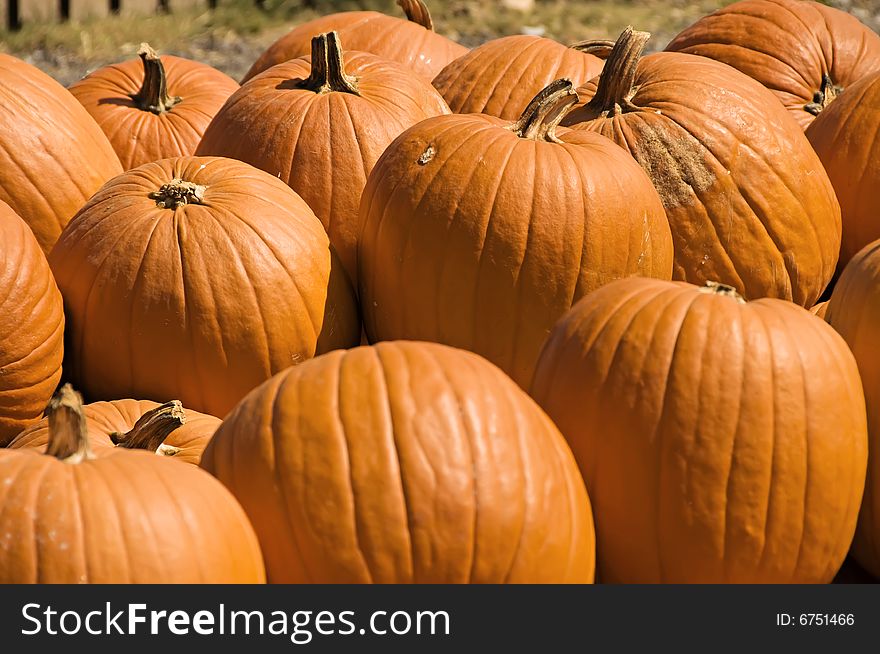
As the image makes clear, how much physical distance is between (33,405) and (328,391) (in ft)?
3.77

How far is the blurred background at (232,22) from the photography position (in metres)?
7.81

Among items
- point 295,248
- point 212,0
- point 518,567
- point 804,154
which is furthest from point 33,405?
point 212,0

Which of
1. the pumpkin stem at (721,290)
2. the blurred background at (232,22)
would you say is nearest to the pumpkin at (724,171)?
the pumpkin stem at (721,290)

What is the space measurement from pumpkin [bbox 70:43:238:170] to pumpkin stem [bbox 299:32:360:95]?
688 mm

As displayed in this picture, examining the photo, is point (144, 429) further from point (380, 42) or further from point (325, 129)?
point (380, 42)

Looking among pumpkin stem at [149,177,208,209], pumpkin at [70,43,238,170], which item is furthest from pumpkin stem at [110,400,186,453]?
pumpkin at [70,43,238,170]

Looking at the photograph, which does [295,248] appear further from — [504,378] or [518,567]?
[518,567]

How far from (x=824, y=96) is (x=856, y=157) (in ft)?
1.99

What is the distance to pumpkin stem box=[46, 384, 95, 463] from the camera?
6.04 ft

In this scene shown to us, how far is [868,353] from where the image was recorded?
7.86ft

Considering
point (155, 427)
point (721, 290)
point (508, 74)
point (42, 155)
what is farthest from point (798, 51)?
point (155, 427)

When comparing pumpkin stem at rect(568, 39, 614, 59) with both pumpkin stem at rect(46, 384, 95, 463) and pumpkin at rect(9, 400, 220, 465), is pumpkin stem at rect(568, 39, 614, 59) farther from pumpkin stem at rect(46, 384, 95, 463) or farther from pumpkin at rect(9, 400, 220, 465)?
pumpkin stem at rect(46, 384, 95, 463)

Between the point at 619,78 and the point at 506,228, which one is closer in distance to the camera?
the point at 506,228

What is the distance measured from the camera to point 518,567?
186 centimetres
